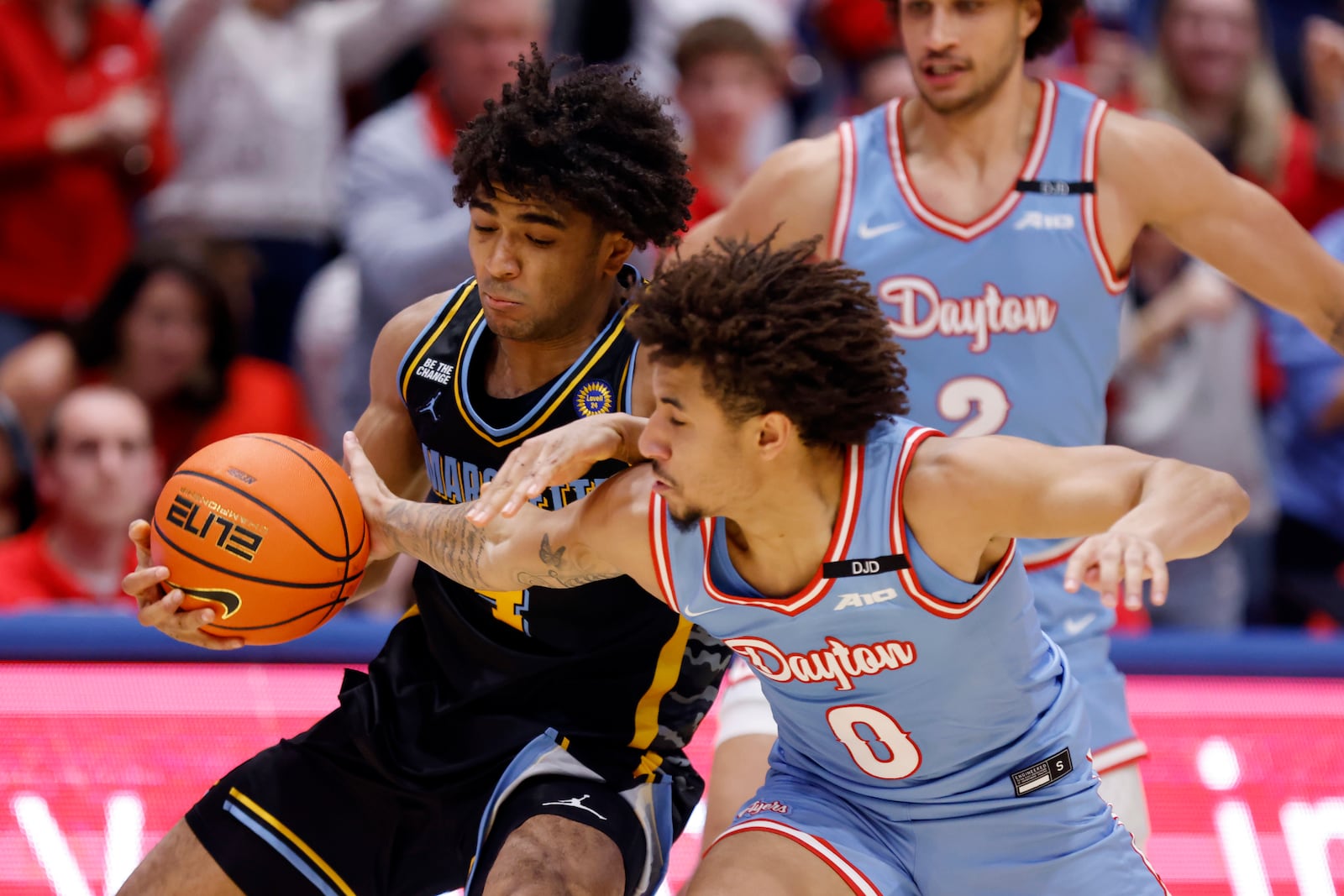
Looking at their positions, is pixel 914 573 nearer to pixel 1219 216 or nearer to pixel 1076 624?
pixel 1076 624

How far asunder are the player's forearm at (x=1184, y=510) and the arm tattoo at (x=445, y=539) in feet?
4.14

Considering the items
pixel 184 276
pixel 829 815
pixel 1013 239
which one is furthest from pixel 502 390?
pixel 184 276

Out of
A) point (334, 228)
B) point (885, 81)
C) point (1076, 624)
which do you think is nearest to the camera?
point (1076, 624)

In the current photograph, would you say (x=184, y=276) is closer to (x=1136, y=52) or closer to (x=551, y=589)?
(x=551, y=589)

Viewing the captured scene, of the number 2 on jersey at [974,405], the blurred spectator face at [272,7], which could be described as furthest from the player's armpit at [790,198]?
the blurred spectator face at [272,7]

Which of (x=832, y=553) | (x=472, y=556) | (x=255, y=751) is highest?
(x=832, y=553)

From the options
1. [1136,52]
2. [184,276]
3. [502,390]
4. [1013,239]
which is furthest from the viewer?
[1136,52]

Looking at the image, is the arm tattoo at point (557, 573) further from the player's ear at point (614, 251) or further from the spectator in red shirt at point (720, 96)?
the spectator in red shirt at point (720, 96)

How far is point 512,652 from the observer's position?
3.60 metres

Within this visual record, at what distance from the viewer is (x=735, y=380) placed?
3100 millimetres

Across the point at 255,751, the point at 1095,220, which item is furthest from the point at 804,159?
the point at 255,751

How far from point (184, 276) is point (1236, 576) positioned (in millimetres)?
4436

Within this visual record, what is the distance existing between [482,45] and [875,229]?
2.81 m

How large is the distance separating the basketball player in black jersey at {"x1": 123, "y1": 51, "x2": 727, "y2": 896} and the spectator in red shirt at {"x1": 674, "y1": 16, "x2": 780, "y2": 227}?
3.15m
